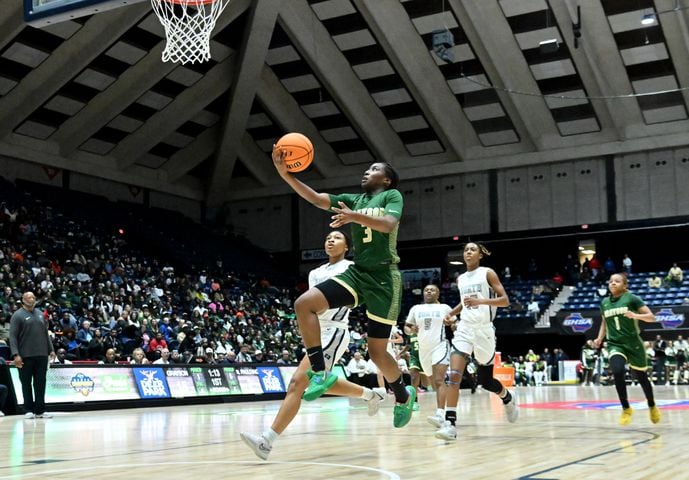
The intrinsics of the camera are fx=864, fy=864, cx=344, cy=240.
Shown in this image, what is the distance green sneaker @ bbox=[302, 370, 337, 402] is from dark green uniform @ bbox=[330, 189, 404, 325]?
59cm

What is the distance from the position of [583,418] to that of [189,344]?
1425 cm

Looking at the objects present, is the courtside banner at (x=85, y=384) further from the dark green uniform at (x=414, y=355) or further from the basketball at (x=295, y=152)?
the basketball at (x=295, y=152)

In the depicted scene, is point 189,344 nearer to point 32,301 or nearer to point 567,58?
point 32,301

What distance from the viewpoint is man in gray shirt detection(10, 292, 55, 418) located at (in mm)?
12992

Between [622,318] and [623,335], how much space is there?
21cm

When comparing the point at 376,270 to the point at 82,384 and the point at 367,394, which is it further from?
the point at 82,384

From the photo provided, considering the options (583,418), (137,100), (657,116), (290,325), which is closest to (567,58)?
(657,116)

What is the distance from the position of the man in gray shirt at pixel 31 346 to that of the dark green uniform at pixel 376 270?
8.15m

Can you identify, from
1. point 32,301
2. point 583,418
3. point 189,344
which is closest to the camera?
point 583,418

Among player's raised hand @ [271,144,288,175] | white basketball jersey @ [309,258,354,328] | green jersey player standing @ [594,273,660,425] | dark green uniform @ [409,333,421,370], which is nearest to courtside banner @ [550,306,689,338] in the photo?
dark green uniform @ [409,333,421,370]

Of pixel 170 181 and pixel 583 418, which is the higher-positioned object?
pixel 170 181

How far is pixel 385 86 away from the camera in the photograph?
34625 millimetres

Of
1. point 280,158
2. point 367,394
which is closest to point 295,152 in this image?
point 280,158

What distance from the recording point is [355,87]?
114 ft
